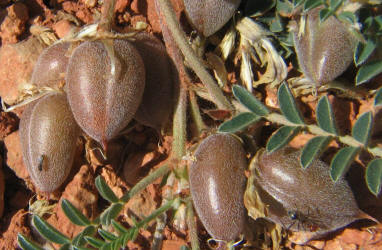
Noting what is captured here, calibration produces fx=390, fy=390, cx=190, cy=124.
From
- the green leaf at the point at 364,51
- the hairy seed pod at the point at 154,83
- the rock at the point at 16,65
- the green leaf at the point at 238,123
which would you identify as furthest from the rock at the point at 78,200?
the green leaf at the point at 364,51

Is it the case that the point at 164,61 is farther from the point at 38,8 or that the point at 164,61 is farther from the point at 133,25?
the point at 38,8

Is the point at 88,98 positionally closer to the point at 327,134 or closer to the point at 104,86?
the point at 104,86

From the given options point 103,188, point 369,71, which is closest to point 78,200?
point 103,188

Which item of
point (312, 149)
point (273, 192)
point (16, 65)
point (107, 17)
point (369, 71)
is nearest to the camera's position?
point (312, 149)

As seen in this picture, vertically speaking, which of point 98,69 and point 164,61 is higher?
point 98,69

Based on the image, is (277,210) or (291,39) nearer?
(277,210)

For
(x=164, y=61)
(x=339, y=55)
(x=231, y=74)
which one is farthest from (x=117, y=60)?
(x=339, y=55)

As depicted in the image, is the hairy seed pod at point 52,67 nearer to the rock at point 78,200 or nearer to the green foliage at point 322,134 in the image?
the rock at point 78,200
